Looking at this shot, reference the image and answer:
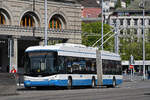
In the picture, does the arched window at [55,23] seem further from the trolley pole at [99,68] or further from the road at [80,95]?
the road at [80,95]

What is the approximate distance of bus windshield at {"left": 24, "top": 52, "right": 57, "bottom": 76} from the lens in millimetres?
30969

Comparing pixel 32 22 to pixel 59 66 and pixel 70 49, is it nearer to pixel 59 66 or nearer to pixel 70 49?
pixel 70 49

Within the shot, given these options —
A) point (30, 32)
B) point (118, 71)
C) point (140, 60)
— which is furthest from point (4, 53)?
point (140, 60)

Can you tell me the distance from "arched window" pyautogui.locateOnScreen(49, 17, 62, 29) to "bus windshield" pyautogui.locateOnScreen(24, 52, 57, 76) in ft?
62.3

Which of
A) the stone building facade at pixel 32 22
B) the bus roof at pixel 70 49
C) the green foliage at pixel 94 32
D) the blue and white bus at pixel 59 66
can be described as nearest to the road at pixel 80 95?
the blue and white bus at pixel 59 66

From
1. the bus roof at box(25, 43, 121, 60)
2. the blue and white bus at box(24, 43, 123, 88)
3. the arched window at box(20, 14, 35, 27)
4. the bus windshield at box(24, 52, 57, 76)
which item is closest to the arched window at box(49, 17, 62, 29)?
the arched window at box(20, 14, 35, 27)

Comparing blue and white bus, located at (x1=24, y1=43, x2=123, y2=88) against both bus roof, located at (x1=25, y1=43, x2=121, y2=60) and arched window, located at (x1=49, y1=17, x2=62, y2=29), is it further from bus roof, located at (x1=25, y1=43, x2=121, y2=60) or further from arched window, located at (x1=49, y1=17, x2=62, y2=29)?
arched window, located at (x1=49, y1=17, x2=62, y2=29)

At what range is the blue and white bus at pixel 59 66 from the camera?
3098 cm

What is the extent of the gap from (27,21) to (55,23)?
3569 millimetres

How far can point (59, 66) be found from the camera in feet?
103

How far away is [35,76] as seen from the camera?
31.1m

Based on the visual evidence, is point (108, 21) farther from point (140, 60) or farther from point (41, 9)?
point (41, 9)

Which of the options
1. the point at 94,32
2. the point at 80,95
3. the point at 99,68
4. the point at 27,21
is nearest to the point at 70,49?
the point at 99,68

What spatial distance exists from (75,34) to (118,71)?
11.3 m
